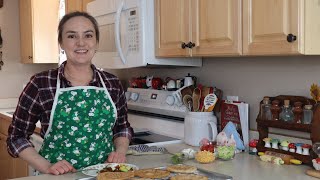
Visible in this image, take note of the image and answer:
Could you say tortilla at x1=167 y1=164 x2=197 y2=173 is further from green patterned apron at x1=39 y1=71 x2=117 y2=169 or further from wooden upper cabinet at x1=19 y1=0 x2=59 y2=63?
wooden upper cabinet at x1=19 y1=0 x2=59 y2=63

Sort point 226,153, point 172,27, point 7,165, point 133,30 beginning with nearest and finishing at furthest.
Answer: point 226,153 < point 172,27 < point 133,30 < point 7,165

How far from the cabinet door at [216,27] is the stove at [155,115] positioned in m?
0.59

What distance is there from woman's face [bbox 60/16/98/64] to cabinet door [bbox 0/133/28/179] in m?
2.02

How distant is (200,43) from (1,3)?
314 cm

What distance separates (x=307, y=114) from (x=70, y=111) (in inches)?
39.4

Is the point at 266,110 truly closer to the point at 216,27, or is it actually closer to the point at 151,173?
the point at 216,27

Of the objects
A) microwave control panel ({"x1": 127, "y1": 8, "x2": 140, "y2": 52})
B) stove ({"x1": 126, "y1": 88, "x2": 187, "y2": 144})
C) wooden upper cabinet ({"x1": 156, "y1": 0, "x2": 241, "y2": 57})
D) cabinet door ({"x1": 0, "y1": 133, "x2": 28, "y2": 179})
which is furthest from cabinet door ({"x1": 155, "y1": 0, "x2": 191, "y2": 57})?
cabinet door ({"x1": 0, "y1": 133, "x2": 28, "y2": 179})

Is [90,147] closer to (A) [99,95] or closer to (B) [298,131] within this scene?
(A) [99,95]

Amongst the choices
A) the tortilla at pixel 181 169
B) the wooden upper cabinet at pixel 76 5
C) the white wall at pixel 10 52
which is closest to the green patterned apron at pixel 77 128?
the tortilla at pixel 181 169

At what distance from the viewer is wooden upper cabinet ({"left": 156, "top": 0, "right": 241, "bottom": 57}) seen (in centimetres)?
174

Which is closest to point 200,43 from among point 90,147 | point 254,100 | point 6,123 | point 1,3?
point 254,100

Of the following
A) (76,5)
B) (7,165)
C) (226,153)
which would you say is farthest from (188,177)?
(7,165)

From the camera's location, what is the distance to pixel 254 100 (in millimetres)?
2078

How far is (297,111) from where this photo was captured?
1733mm
